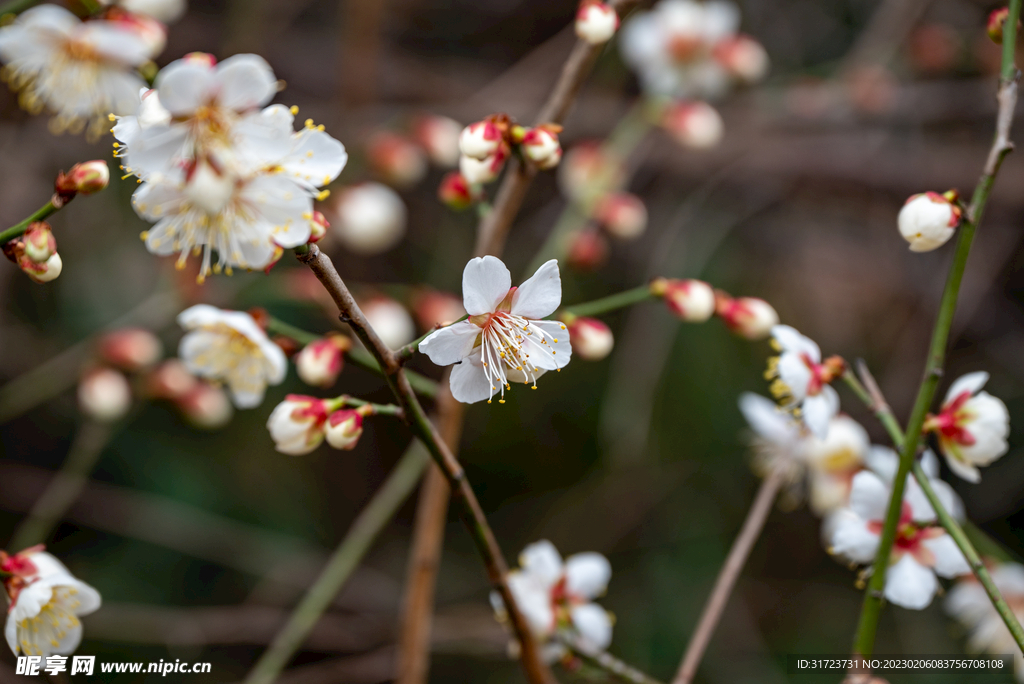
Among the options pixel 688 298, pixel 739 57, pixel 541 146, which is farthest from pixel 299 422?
pixel 739 57

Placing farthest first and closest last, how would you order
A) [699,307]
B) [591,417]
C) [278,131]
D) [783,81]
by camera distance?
[783,81], [591,417], [699,307], [278,131]

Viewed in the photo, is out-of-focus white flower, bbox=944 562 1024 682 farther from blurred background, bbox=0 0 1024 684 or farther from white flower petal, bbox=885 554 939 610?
blurred background, bbox=0 0 1024 684

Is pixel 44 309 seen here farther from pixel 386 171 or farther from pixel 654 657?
pixel 654 657

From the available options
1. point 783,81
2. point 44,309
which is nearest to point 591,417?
point 783,81

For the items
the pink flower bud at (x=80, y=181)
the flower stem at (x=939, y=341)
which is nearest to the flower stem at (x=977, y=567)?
the flower stem at (x=939, y=341)

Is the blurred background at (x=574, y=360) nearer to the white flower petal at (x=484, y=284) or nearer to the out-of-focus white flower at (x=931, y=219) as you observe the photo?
the white flower petal at (x=484, y=284)

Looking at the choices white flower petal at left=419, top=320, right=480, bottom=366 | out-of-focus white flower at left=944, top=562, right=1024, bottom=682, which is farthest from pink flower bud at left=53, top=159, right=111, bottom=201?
out-of-focus white flower at left=944, top=562, right=1024, bottom=682

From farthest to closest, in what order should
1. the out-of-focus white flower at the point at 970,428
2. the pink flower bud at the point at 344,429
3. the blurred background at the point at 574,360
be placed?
the blurred background at the point at 574,360 < the out-of-focus white flower at the point at 970,428 < the pink flower bud at the point at 344,429
